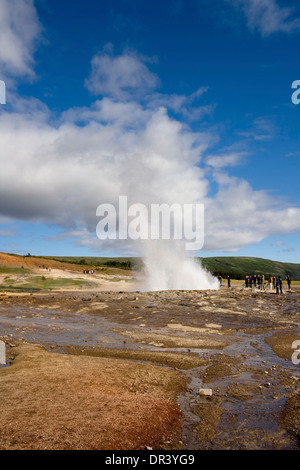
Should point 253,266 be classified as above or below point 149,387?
above

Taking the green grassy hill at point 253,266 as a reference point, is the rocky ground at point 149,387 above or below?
below

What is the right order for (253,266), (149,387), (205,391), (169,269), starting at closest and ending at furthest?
(205,391), (149,387), (169,269), (253,266)

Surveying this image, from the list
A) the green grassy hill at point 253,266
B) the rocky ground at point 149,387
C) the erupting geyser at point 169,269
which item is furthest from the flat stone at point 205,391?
the green grassy hill at point 253,266

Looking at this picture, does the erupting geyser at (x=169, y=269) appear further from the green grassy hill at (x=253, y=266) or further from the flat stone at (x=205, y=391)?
the green grassy hill at (x=253, y=266)

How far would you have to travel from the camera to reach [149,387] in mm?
7094

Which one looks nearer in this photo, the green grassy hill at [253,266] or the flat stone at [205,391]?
the flat stone at [205,391]

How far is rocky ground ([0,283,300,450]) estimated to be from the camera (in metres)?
4.86

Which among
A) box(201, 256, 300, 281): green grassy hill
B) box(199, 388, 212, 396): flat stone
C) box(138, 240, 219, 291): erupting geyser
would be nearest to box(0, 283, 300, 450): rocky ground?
box(199, 388, 212, 396): flat stone

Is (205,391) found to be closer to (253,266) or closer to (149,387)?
(149,387)

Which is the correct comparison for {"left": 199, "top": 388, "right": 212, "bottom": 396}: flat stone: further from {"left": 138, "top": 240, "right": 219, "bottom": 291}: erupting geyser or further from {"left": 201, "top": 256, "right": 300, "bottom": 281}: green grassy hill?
{"left": 201, "top": 256, "right": 300, "bottom": 281}: green grassy hill

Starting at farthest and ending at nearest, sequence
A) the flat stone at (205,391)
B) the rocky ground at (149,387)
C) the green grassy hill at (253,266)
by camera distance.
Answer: the green grassy hill at (253,266) < the flat stone at (205,391) < the rocky ground at (149,387)

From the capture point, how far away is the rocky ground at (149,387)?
4863mm

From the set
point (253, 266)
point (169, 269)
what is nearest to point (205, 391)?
point (169, 269)
